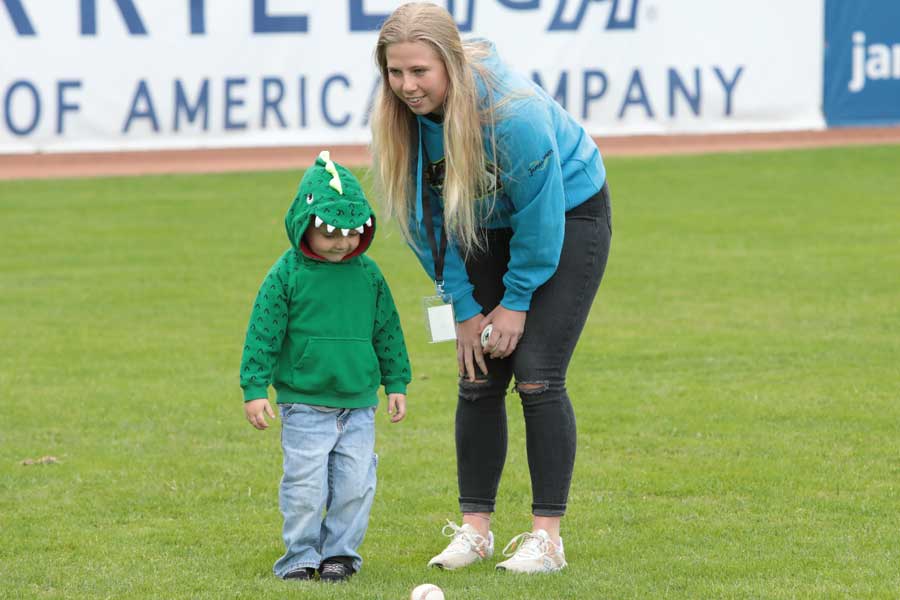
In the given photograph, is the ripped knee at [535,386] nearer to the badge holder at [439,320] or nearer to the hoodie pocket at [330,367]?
the badge holder at [439,320]

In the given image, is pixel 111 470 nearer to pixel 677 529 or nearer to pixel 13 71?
pixel 677 529

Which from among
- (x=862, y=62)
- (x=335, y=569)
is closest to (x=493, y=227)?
(x=335, y=569)

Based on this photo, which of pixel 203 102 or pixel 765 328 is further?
pixel 203 102

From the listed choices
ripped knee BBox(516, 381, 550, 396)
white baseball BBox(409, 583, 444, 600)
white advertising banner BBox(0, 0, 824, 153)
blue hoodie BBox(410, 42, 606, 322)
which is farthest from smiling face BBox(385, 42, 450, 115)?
white advertising banner BBox(0, 0, 824, 153)

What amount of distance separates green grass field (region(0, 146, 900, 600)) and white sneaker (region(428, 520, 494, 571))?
0.21ft

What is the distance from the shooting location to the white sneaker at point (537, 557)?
4.54 m

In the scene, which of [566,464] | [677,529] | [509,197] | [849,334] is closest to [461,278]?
[509,197]

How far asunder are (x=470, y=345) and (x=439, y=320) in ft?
0.45

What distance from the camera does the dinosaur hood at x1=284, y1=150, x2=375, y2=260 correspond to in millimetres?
4363

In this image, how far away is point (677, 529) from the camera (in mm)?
5066

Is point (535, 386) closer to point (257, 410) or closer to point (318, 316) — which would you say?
point (318, 316)

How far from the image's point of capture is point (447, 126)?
4.23m

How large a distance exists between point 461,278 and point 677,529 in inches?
46.0

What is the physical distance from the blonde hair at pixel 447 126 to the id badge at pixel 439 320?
0.63 feet
